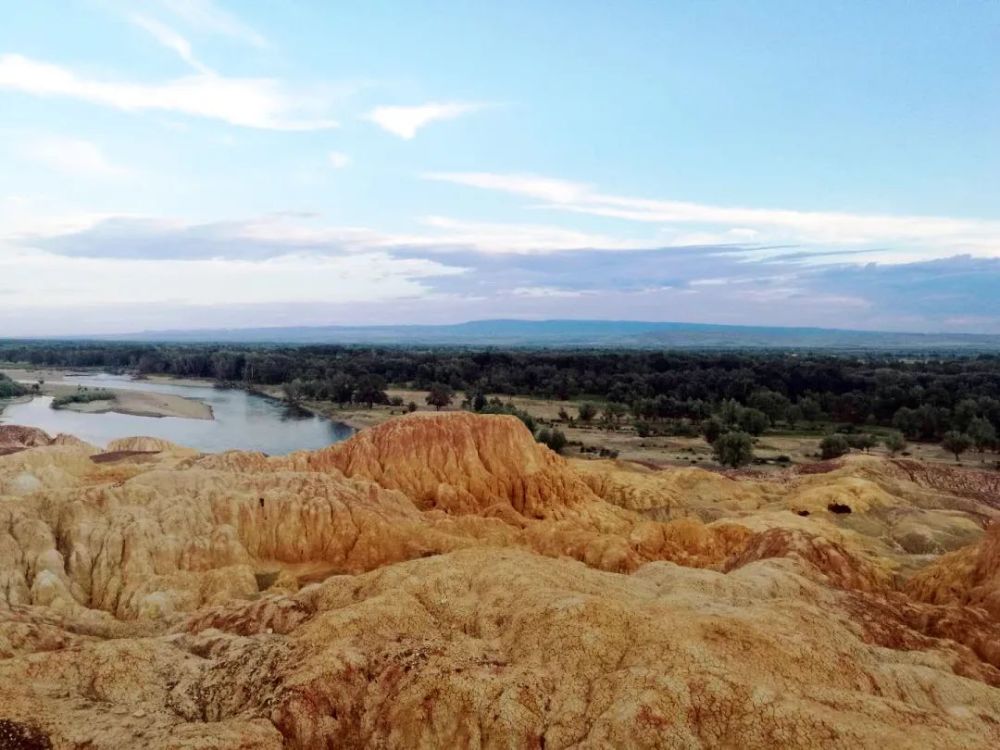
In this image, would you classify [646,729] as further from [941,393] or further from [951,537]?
[941,393]

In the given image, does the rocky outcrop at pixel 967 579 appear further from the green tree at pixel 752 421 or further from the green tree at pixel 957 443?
the green tree at pixel 752 421

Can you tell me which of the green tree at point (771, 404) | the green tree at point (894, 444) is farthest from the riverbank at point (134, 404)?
the green tree at point (894, 444)

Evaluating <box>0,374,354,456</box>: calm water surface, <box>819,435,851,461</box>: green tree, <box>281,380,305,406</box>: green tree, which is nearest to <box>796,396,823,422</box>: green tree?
<box>819,435,851,461</box>: green tree

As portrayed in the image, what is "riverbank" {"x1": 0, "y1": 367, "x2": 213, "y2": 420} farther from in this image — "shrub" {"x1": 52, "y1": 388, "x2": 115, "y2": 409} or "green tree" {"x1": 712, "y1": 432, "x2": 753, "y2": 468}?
"green tree" {"x1": 712, "y1": 432, "x2": 753, "y2": 468}

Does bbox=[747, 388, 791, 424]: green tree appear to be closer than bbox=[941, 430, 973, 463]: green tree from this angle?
No

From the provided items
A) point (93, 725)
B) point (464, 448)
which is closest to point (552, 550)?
point (464, 448)

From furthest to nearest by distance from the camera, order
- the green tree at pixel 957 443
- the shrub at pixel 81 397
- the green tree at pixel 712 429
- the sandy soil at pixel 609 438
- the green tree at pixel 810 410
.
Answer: the shrub at pixel 81 397 < the green tree at pixel 810 410 < the green tree at pixel 712 429 < the sandy soil at pixel 609 438 < the green tree at pixel 957 443
